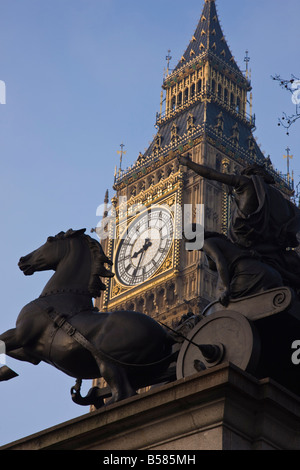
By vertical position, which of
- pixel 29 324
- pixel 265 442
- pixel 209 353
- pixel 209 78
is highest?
pixel 209 78

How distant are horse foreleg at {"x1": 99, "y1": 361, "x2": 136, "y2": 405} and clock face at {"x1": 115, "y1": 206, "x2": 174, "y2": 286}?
54019 mm

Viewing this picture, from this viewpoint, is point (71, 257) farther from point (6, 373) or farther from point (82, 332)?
point (6, 373)

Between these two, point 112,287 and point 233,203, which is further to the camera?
point 112,287

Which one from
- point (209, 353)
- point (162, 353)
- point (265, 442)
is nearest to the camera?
point (265, 442)

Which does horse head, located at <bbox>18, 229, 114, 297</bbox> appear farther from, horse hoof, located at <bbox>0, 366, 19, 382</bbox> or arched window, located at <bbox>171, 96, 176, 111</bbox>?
arched window, located at <bbox>171, 96, 176, 111</bbox>

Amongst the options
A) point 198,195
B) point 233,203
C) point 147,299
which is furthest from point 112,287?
point 233,203

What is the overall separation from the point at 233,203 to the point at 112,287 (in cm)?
5614

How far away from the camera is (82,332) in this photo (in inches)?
497

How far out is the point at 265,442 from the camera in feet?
33.9

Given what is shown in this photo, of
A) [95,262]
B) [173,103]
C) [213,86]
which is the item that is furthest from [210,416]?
[173,103]

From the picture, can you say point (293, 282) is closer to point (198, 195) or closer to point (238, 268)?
point (238, 268)

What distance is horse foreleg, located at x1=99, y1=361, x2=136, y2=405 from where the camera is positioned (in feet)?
39.8

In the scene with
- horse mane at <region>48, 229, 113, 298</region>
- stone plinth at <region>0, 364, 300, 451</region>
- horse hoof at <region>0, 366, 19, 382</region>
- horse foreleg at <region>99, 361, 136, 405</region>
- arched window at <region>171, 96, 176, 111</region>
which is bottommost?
stone plinth at <region>0, 364, 300, 451</region>

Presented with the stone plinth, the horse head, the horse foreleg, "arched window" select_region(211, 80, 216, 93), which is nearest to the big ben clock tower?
"arched window" select_region(211, 80, 216, 93)
